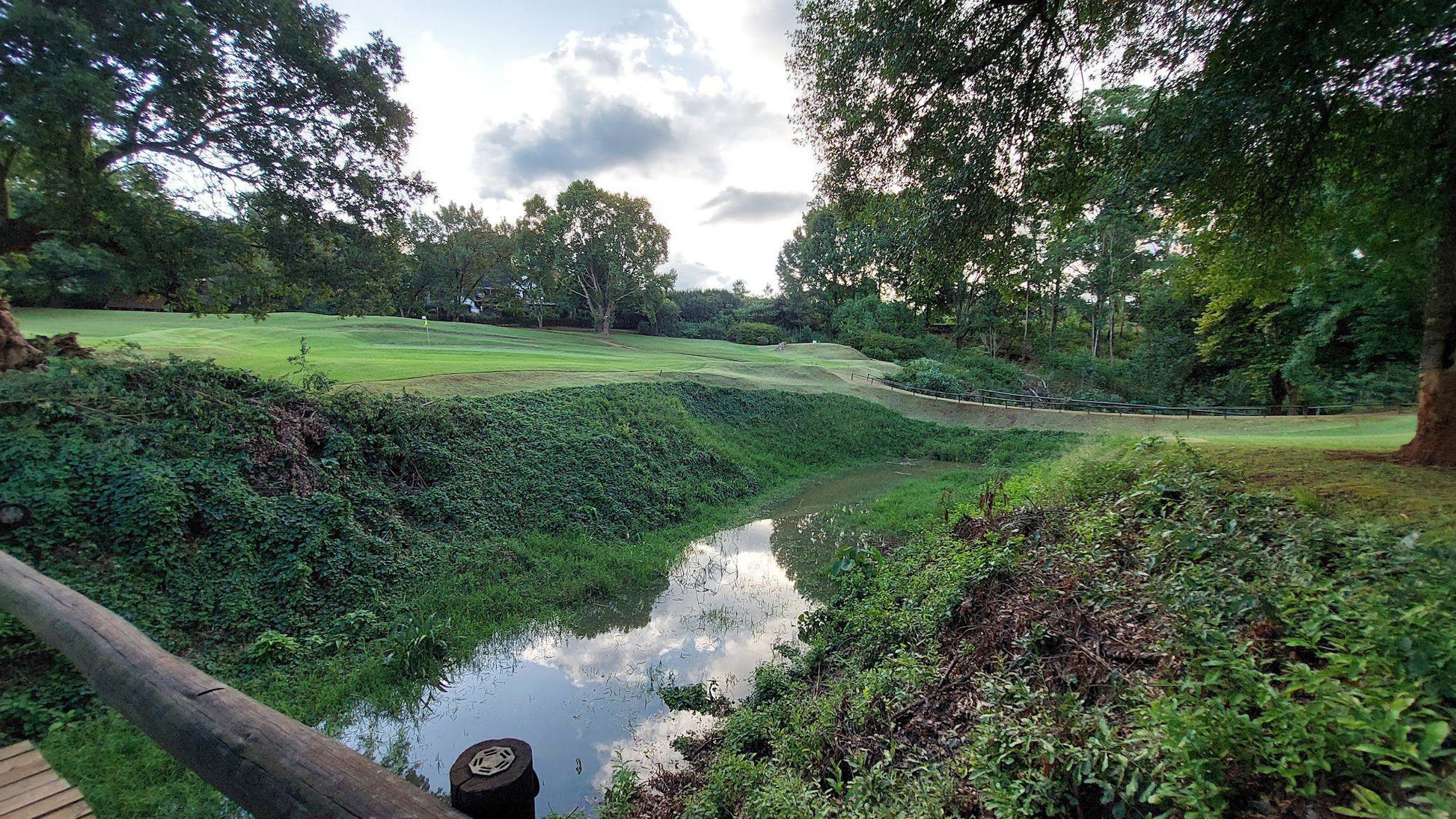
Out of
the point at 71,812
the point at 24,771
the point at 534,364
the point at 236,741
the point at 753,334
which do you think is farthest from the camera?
the point at 753,334

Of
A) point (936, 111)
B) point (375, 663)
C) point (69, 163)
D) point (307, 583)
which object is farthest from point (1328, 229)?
point (69, 163)

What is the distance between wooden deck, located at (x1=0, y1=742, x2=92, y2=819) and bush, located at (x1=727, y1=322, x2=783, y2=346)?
46.4 meters

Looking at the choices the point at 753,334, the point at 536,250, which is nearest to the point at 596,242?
the point at 536,250

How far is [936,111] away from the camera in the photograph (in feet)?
25.1

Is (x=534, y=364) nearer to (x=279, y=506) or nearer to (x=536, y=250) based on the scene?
(x=279, y=506)

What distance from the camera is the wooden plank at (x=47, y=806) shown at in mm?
2961

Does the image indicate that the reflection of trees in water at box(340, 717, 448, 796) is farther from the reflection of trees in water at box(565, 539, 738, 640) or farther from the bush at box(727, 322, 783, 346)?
the bush at box(727, 322, 783, 346)

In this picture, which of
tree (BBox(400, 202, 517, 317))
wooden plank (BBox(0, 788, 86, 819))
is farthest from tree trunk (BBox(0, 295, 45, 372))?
tree (BBox(400, 202, 517, 317))

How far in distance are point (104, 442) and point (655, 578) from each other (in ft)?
27.0

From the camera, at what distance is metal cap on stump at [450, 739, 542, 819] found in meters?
1.86

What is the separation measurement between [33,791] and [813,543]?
11.4 meters

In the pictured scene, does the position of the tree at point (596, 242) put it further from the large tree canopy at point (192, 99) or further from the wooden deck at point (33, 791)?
the wooden deck at point (33, 791)

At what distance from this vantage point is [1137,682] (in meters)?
3.51

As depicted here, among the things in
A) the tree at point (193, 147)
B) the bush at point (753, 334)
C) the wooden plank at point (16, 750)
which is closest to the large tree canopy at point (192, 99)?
the tree at point (193, 147)
